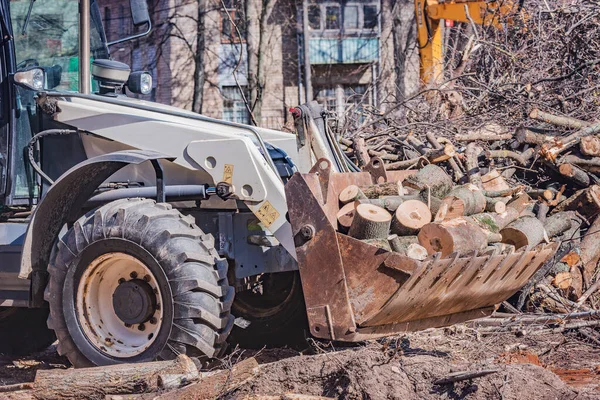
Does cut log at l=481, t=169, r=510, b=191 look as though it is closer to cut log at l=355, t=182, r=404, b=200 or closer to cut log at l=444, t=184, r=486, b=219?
cut log at l=444, t=184, r=486, b=219

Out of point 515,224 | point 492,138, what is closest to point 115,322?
point 515,224

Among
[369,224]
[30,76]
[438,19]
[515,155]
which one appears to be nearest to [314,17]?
[438,19]

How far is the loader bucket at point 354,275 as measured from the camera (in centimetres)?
513

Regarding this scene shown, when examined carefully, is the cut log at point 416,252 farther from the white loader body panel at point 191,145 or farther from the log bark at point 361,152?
the log bark at point 361,152

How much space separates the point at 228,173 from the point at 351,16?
90.0 feet

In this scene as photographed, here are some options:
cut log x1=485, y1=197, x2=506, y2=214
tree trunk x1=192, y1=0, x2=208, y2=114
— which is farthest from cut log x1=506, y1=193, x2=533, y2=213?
tree trunk x1=192, y1=0, x2=208, y2=114

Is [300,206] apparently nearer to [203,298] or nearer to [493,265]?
[203,298]

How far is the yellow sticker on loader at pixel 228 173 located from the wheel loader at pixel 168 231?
15 millimetres

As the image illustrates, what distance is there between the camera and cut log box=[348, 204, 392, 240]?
212 inches

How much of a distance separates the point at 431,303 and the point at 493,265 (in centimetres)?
50

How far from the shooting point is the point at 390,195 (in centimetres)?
606

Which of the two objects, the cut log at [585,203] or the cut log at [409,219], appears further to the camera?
the cut log at [585,203]

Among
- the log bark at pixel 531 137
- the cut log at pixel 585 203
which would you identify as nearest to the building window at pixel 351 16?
the log bark at pixel 531 137

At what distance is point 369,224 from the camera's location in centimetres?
538
